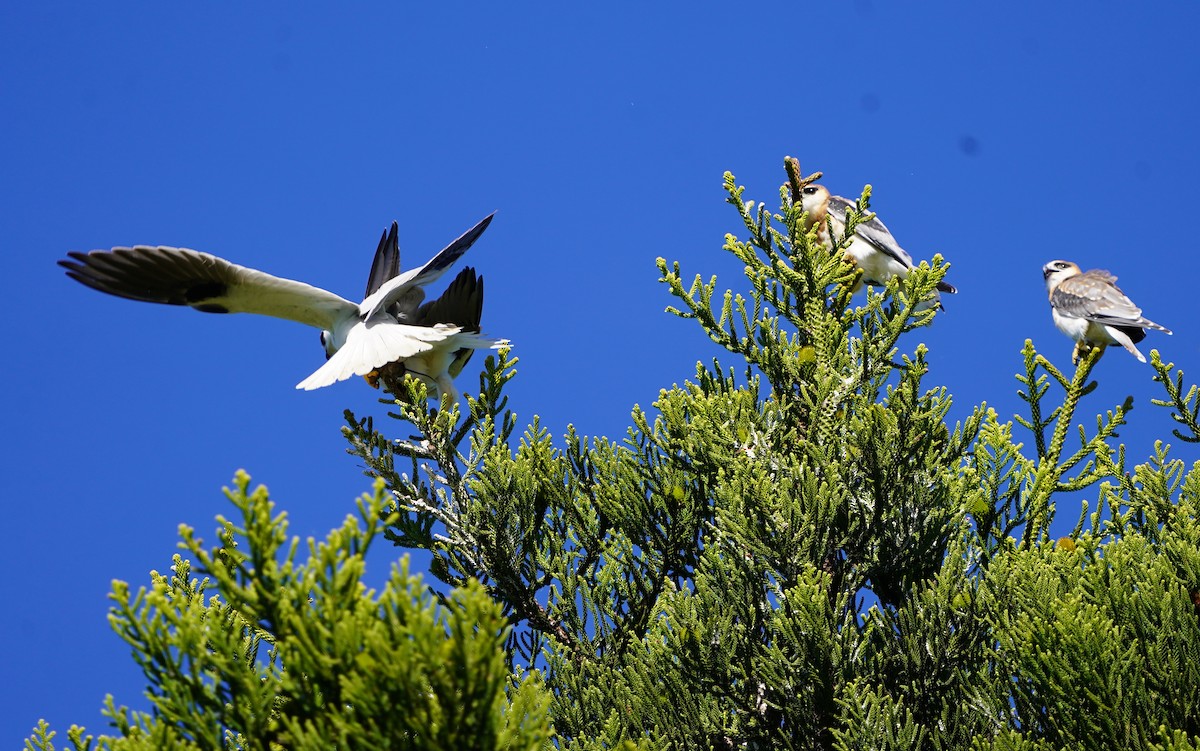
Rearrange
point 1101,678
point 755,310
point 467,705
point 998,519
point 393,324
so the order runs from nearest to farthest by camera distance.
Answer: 1. point 467,705
2. point 1101,678
3. point 998,519
4. point 755,310
5. point 393,324

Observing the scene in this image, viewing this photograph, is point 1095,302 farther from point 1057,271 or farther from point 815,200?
point 815,200

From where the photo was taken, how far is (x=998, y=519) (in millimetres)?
5047

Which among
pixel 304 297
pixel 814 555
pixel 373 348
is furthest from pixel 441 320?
pixel 814 555

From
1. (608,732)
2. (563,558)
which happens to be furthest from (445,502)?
(608,732)

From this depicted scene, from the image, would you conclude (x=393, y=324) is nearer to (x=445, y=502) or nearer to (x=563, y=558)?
(x=445, y=502)

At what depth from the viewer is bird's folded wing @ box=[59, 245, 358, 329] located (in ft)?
18.5

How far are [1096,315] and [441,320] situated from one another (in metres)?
4.18

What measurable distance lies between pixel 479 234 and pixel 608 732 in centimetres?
308

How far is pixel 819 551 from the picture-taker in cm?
450

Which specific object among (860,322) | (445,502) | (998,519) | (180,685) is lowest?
(180,685)

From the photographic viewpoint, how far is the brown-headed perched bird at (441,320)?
610cm

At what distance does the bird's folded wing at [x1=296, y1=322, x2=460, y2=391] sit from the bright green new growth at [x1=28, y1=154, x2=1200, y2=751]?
1.09 ft

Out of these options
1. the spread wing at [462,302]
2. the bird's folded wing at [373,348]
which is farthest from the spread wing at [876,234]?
the bird's folded wing at [373,348]

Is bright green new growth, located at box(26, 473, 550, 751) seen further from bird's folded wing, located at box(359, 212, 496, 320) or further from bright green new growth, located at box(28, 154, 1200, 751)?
bird's folded wing, located at box(359, 212, 496, 320)
